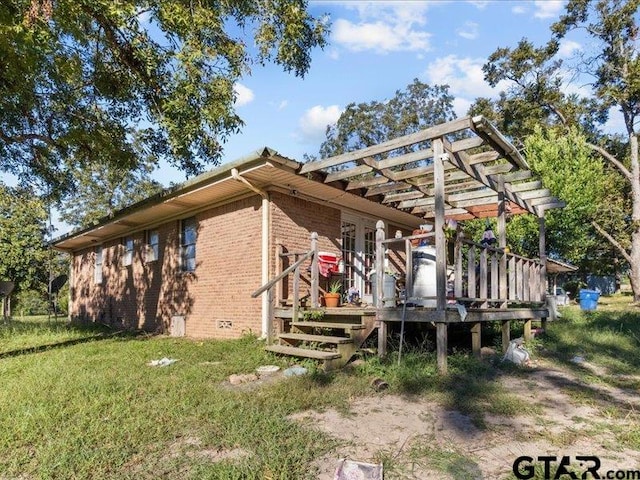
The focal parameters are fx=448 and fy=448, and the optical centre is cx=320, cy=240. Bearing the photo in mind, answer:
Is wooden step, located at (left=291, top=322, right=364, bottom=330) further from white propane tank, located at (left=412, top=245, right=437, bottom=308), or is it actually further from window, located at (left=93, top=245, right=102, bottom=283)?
window, located at (left=93, top=245, right=102, bottom=283)

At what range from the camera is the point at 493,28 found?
8.16 meters

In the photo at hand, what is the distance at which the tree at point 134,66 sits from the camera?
6.26 metres

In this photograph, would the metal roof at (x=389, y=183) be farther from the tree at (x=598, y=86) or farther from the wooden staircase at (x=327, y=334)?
the tree at (x=598, y=86)

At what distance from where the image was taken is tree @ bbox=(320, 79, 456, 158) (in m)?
30.8

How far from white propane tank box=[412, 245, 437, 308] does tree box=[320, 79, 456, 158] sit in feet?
81.1

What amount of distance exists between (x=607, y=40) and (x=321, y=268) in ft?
68.9

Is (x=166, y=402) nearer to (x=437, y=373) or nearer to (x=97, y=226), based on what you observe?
(x=437, y=373)

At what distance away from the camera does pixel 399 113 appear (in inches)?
1230

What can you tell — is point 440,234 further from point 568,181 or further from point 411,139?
A: point 568,181

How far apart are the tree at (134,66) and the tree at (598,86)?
1858cm

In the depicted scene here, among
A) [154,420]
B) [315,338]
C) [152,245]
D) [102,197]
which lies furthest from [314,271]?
[102,197]

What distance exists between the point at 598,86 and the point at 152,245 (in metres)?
22.2

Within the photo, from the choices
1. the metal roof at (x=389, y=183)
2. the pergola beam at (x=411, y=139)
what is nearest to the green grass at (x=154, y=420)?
the pergola beam at (x=411, y=139)

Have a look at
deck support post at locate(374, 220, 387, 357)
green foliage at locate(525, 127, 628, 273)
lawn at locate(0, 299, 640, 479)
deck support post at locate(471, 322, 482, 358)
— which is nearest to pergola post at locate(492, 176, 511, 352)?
lawn at locate(0, 299, 640, 479)
